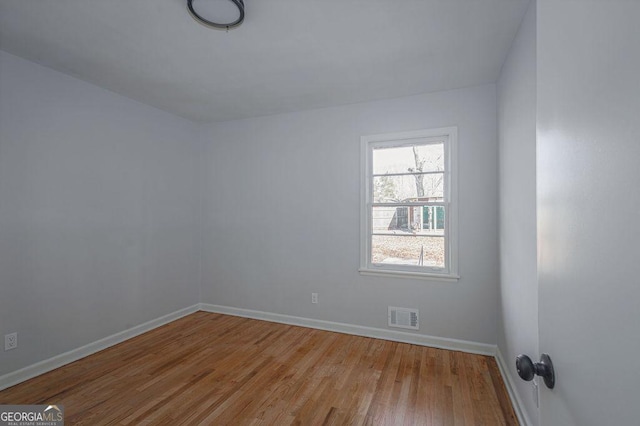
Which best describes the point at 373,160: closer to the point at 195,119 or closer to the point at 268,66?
the point at 268,66

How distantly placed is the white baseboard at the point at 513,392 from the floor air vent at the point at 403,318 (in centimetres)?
79

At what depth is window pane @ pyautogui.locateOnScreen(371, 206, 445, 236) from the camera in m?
3.25

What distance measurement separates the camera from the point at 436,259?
3.26 metres

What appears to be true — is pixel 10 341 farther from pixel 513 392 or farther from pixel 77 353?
pixel 513 392

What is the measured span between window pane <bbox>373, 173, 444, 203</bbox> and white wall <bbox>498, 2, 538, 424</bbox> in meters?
0.67

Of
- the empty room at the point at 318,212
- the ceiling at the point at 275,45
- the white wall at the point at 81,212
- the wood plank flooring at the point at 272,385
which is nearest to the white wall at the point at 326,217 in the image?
the empty room at the point at 318,212

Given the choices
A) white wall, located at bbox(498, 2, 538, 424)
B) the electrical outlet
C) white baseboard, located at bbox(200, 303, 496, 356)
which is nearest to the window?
white wall, located at bbox(498, 2, 538, 424)

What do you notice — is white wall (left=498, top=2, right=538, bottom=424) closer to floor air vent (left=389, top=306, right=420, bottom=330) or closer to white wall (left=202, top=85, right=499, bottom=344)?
white wall (left=202, top=85, right=499, bottom=344)

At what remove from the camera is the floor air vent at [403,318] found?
3.25m

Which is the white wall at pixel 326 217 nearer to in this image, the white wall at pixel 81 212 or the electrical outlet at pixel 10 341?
the white wall at pixel 81 212

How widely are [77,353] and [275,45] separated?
335 centimetres

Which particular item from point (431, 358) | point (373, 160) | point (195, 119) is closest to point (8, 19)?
point (195, 119)

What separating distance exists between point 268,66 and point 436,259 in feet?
8.46

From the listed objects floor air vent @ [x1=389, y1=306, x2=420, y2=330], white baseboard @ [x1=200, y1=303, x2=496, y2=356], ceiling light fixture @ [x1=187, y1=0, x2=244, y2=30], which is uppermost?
ceiling light fixture @ [x1=187, y1=0, x2=244, y2=30]
